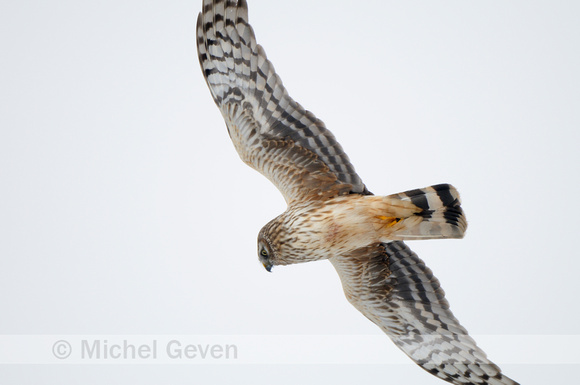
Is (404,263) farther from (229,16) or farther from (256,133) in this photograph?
(229,16)

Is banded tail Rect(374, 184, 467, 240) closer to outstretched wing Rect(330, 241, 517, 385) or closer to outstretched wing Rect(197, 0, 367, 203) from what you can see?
outstretched wing Rect(197, 0, 367, 203)

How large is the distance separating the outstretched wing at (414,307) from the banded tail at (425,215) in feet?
1.54

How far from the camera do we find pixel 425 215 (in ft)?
16.6

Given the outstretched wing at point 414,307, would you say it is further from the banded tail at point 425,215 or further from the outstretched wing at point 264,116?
the outstretched wing at point 264,116

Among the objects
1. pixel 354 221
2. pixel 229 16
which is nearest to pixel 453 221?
pixel 354 221

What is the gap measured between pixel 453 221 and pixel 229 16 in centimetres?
231

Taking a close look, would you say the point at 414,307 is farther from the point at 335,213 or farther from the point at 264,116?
the point at 264,116

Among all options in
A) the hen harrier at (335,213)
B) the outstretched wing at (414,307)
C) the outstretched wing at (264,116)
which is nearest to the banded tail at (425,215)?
the hen harrier at (335,213)

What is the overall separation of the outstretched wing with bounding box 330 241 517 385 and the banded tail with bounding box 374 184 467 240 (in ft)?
1.54

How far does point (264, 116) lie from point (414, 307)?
6.71ft

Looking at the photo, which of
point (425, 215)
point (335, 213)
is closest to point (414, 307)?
point (425, 215)

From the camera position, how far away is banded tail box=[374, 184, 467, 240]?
16.3 ft

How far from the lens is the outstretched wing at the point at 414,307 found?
222 inches

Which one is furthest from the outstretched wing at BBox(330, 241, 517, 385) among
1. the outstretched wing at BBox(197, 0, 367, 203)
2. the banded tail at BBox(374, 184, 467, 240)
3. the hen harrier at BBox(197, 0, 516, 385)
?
the outstretched wing at BBox(197, 0, 367, 203)
